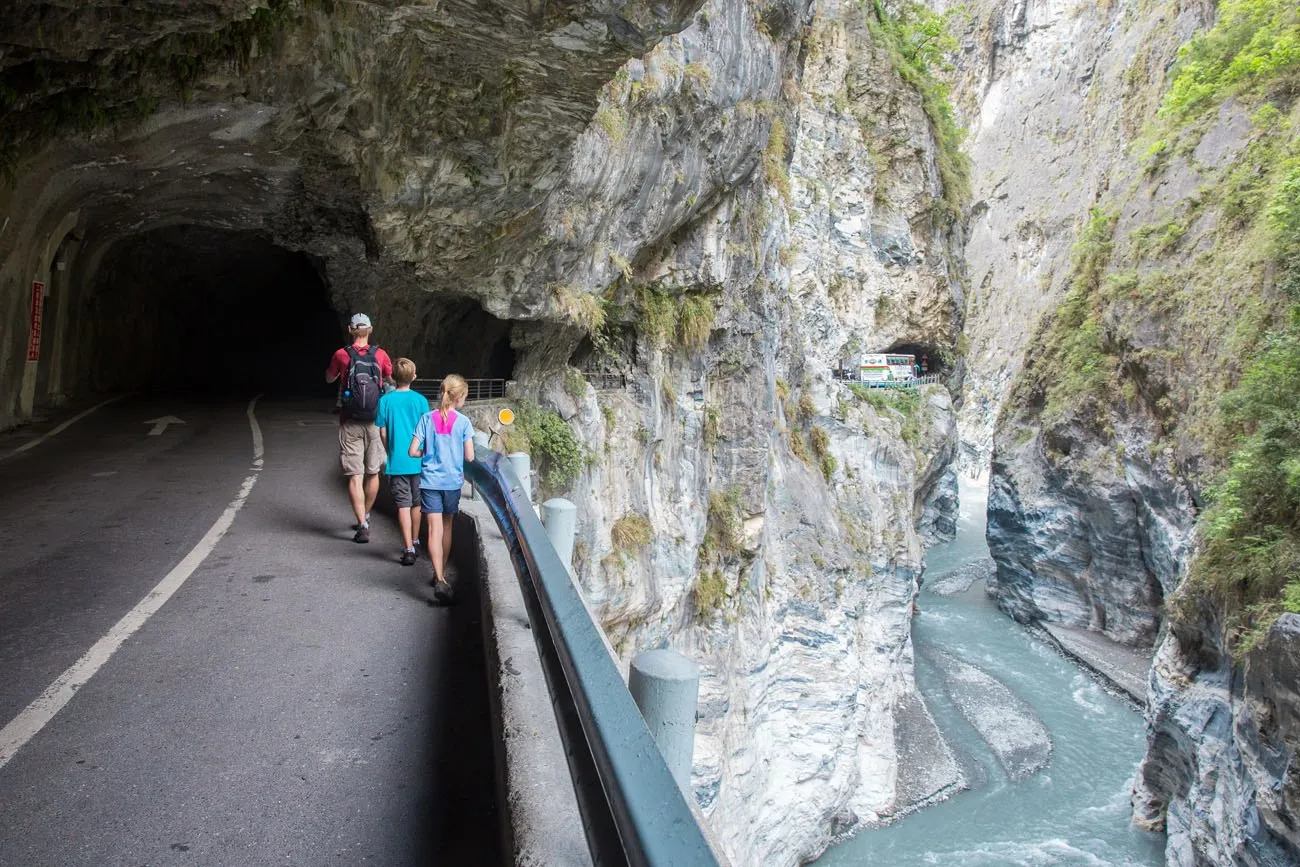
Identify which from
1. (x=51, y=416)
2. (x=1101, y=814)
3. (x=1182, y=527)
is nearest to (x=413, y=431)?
(x=51, y=416)

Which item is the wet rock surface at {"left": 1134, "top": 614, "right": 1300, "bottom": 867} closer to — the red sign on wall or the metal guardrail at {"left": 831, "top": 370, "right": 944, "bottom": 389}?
the metal guardrail at {"left": 831, "top": 370, "right": 944, "bottom": 389}

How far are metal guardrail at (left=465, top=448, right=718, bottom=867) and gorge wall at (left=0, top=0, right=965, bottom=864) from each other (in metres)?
5.38

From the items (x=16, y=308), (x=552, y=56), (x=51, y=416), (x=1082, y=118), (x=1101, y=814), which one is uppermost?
(x=1082, y=118)

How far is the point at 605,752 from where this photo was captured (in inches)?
76.3

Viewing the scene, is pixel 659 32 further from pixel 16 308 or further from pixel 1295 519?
pixel 1295 519

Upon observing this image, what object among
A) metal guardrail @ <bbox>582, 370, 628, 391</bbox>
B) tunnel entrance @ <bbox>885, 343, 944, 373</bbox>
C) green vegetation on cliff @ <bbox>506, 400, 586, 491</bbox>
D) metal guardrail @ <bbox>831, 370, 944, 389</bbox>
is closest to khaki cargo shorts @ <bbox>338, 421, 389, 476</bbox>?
green vegetation on cliff @ <bbox>506, 400, 586, 491</bbox>

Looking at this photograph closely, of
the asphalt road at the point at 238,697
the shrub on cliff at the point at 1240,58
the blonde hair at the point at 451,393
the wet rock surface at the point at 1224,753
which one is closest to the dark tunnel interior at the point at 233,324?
the asphalt road at the point at 238,697

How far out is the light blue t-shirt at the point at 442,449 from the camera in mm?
5711

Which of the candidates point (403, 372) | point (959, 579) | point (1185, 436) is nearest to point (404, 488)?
point (403, 372)

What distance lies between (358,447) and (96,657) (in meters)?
2.98

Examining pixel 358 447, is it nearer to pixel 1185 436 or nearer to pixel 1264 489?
pixel 1264 489

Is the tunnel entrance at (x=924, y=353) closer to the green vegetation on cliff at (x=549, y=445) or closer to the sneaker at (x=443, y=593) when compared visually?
the green vegetation on cliff at (x=549, y=445)

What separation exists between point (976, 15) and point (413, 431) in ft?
284

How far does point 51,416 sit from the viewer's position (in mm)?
13094
